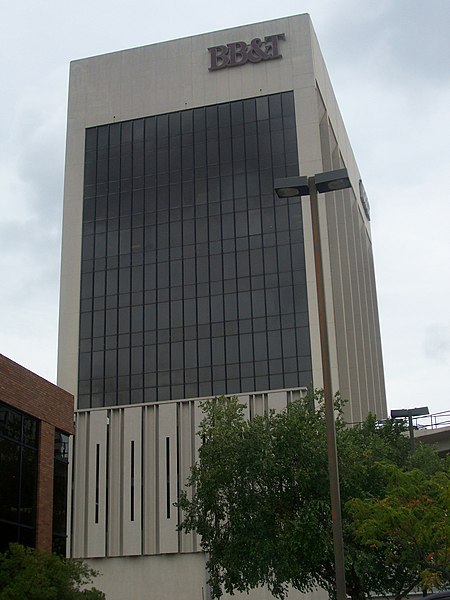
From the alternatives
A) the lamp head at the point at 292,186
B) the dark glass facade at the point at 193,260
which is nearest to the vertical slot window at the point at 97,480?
the dark glass facade at the point at 193,260

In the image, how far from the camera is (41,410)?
33781 millimetres

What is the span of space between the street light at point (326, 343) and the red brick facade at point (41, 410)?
12.8 meters

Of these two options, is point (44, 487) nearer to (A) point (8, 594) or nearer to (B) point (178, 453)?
(A) point (8, 594)

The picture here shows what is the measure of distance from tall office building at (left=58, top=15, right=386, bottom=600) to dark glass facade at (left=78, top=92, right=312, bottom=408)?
0.12 m

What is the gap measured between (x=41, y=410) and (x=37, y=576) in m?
8.81

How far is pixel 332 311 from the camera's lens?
7450 centimetres

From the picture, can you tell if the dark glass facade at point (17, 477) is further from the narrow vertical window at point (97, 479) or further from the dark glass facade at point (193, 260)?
the dark glass facade at point (193, 260)

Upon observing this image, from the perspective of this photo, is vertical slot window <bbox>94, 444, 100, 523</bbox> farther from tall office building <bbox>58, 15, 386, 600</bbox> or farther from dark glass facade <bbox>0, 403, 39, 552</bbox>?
dark glass facade <bbox>0, 403, 39, 552</bbox>

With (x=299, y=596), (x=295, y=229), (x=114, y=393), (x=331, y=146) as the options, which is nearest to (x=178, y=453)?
(x=114, y=393)

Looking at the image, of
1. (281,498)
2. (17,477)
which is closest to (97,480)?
(281,498)

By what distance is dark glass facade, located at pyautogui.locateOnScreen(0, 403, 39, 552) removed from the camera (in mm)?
30766

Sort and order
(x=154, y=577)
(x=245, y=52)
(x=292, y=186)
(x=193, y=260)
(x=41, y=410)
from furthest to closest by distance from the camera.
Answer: (x=245, y=52) → (x=193, y=260) → (x=154, y=577) → (x=41, y=410) → (x=292, y=186)

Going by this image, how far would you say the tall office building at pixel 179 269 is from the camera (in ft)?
227

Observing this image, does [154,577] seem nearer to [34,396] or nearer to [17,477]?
[34,396]
